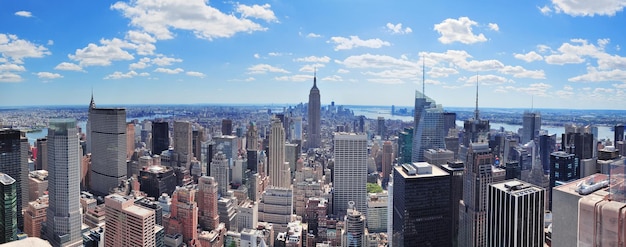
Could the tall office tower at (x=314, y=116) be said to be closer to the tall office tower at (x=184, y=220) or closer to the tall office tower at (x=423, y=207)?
the tall office tower at (x=184, y=220)

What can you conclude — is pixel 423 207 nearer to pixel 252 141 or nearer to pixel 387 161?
pixel 387 161

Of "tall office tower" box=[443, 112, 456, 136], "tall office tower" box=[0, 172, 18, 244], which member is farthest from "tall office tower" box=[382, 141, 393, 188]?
"tall office tower" box=[0, 172, 18, 244]

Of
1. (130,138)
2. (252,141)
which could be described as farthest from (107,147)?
(252,141)

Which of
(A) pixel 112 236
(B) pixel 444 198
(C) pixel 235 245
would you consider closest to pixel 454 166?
(B) pixel 444 198

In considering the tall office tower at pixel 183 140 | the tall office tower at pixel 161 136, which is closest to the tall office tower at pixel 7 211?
the tall office tower at pixel 183 140

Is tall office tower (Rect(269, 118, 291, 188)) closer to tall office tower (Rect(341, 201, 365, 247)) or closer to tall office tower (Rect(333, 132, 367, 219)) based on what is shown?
tall office tower (Rect(333, 132, 367, 219))

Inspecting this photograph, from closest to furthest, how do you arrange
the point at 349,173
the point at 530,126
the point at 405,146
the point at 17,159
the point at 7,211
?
the point at 7,211
the point at 17,159
the point at 349,173
the point at 530,126
the point at 405,146
